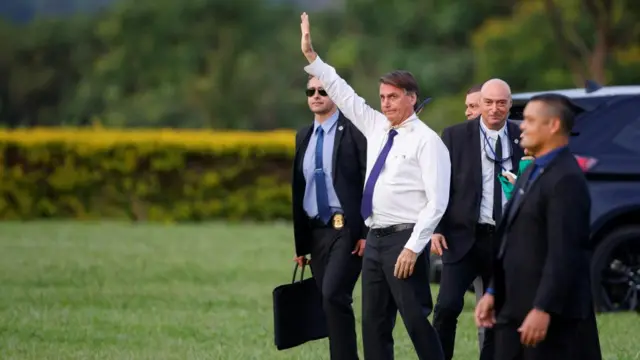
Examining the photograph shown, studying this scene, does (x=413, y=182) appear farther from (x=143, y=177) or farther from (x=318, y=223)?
(x=143, y=177)

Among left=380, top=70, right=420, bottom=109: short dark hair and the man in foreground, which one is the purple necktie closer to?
the man in foreground

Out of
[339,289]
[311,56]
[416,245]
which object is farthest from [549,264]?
[339,289]

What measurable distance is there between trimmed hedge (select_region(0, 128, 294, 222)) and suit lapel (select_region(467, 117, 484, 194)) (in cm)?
1803

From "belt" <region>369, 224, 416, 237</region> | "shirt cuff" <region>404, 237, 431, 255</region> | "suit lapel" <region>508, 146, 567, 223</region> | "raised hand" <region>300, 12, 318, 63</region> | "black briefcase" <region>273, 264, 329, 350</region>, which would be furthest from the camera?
"black briefcase" <region>273, 264, 329, 350</region>

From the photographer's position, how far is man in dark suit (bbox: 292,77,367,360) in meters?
9.45

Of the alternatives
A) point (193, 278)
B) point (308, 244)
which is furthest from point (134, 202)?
point (308, 244)

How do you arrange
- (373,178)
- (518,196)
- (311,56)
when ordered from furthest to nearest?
1. (311,56)
2. (373,178)
3. (518,196)

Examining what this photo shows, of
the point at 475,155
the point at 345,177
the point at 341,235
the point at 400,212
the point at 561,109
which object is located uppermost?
the point at 561,109

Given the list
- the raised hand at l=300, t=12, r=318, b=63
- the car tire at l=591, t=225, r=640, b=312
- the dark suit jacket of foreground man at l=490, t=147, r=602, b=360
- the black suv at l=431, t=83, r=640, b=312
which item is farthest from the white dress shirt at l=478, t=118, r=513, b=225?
the car tire at l=591, t=225, r=640, b=312

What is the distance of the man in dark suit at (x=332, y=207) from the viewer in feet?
31.0

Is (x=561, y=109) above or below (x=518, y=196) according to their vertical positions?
above

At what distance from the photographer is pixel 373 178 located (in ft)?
28.6

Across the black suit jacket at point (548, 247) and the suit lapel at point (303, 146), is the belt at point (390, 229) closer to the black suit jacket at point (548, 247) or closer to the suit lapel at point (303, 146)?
the suit lapel at point (303, 146)

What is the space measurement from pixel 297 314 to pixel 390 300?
4.02 feet
